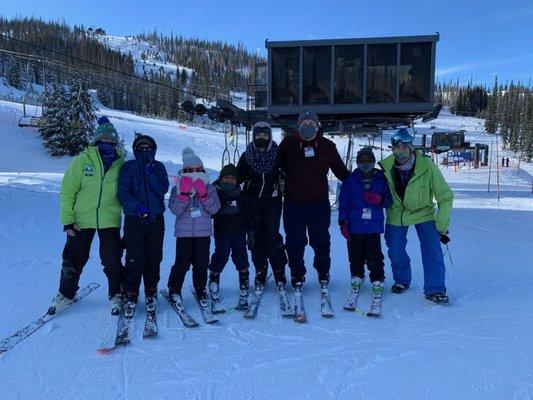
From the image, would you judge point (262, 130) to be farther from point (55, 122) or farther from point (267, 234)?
point (55, 122)

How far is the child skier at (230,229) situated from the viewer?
182 inches

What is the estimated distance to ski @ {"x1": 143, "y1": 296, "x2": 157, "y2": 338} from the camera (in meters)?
3.85

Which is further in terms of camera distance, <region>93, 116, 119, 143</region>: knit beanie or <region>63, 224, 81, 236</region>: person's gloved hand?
<region>93, 116, 119, 143</region>: knit beanie

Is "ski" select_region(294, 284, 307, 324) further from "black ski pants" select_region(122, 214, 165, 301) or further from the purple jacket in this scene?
"black ski pants" select_region(122, 214, 165, 301)

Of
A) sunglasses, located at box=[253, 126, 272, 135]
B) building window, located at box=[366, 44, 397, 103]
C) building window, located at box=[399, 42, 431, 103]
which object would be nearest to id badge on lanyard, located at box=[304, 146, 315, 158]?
sunglasses, located at box=[253, 126, 272, 135]

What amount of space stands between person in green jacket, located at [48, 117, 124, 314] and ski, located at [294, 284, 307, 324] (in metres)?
1.74

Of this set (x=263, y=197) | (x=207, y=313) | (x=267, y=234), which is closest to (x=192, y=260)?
(x=207, y=313)

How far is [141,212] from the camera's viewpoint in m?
4.13

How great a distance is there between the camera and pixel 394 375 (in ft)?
10.6

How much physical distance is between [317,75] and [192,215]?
11.3 meters

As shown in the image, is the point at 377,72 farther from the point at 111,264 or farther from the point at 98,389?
the point at 98,389

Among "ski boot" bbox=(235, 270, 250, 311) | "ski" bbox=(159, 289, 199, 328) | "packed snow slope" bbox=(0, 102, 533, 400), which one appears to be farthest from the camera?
"ski boot" bbox=(235, 270, 250, 311)

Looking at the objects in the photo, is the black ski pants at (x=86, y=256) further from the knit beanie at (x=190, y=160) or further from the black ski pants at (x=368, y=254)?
the black ski pants at (x=368, y=254)

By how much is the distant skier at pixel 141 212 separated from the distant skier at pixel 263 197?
932 mm
